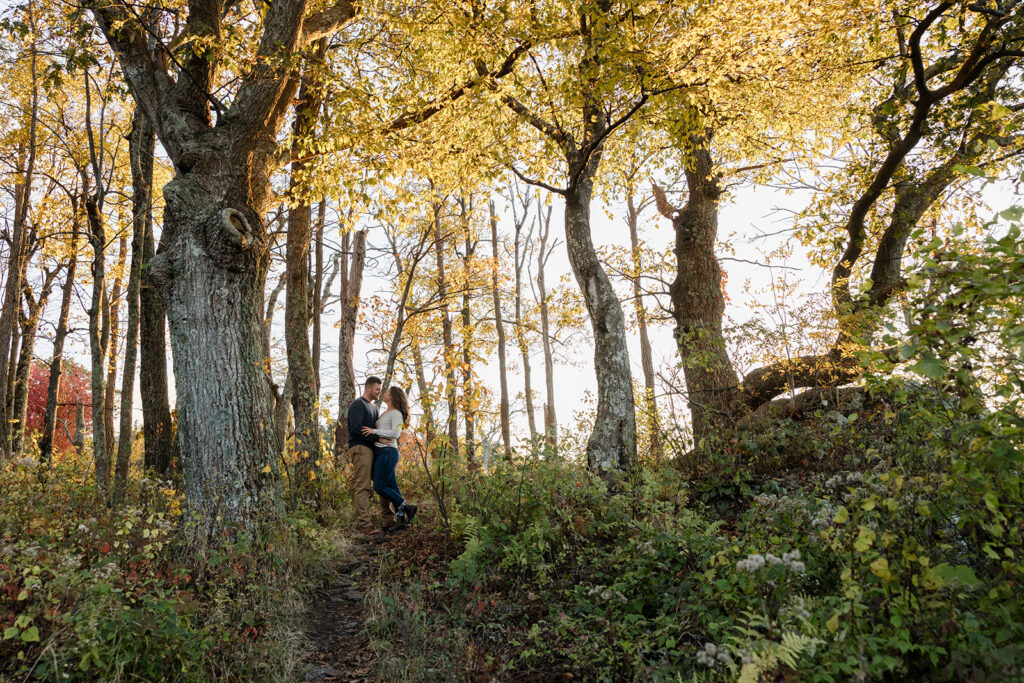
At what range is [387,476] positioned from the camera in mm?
7988

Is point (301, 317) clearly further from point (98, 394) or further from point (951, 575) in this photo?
point (951, 575)

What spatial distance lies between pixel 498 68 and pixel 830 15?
5104mm

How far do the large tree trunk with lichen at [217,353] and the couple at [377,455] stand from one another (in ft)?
5.90

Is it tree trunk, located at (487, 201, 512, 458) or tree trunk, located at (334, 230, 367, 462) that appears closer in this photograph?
tree trunk, located at (334, 230, 367, 462)

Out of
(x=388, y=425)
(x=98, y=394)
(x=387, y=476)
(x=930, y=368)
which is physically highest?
(x=98, y=394)

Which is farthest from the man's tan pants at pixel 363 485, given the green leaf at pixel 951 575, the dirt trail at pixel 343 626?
the green leaf at pixel 951 575

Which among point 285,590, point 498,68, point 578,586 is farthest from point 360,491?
point 498,68

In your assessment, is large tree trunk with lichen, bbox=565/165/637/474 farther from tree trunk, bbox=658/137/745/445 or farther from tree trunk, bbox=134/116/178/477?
tree trunk, bbox=134/116/178/477

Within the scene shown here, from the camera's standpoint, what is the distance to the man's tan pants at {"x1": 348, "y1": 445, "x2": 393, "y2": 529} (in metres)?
8.11

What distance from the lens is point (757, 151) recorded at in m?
12.5

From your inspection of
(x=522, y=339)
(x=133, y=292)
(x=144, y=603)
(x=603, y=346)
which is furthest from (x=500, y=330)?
(x=144, y=603)

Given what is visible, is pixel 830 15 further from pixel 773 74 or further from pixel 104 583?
pixel 104 583

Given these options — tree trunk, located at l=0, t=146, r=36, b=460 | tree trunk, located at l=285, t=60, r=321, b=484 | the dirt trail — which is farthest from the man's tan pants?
tree trunk, located at l=0, t=146, r=36, b=460

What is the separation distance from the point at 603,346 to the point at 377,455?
149 inches
